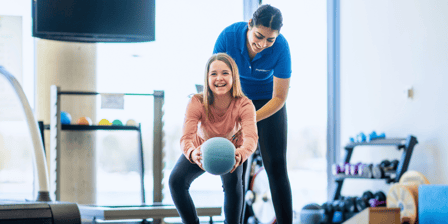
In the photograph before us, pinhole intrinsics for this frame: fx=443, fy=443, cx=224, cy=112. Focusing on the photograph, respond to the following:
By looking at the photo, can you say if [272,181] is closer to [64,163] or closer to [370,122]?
[64,163]

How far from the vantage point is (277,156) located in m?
1.92

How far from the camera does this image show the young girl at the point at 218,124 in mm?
1454

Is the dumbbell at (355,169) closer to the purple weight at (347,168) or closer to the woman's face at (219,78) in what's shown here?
the purple weight at (347,168)

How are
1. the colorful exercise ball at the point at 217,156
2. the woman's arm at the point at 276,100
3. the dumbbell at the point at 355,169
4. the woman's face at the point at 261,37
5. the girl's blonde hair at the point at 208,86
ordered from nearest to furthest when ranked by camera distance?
the colorful exercise ball at the point at 217,156, the girl's blonde hair at the point at 208,86, the woman's face at the point at 261,37, the woman's arm at the point at 276,100, the dumbbell at the point at 355,169

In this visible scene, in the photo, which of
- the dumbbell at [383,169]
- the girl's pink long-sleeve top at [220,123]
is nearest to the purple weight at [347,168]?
the dumbbell at [383,169]

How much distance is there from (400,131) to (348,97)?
91 centimetres

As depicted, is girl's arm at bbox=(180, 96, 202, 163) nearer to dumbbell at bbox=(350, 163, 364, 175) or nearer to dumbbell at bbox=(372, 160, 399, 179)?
dumbbell at bbox=(372, 160, 399, 179)

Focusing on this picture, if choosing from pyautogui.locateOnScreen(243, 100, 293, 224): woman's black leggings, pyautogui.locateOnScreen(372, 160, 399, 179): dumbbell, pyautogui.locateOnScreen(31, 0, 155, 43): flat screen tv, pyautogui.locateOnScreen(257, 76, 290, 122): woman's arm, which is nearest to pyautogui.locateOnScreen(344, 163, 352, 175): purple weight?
pyautogui.locateOnScreen(372, 160, 399, 179): dumbbell

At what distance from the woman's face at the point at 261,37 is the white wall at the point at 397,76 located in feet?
9.57

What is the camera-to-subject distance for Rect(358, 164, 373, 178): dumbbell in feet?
14.3

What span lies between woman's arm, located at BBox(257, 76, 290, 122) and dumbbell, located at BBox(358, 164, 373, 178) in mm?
2868

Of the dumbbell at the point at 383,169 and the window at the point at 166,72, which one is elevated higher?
the window at the point at 166,72

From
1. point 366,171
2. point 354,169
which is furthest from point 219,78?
point 354,169

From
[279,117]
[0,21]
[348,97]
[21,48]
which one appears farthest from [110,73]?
[279,117]
